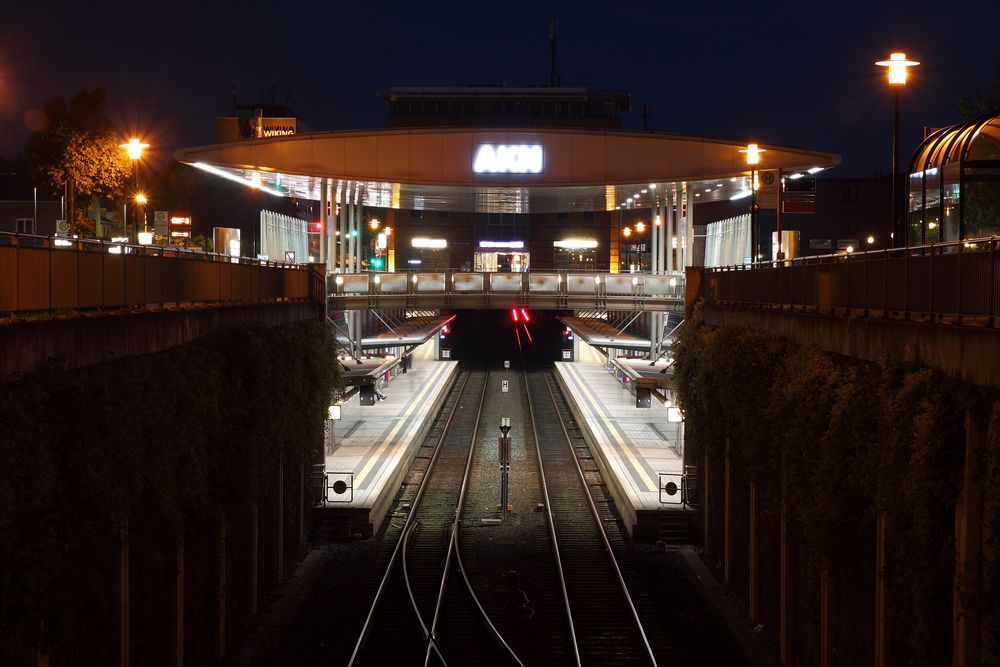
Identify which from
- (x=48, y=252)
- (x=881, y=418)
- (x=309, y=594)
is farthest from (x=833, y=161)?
(x=48, y=252)

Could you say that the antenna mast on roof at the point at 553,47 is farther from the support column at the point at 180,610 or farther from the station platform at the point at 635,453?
the support column at the point at 180,610

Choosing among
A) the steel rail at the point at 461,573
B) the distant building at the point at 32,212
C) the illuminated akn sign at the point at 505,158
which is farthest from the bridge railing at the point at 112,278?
the distant building at the point at 32,212

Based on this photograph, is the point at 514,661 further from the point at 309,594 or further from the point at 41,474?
the point at 41,474

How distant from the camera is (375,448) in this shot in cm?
3403

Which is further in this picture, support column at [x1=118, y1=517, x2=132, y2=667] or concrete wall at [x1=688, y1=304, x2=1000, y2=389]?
support column at [x1=118, y1=517, x2=132, y2=667]

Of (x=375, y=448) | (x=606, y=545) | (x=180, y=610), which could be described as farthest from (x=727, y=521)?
(x=375, y=448)

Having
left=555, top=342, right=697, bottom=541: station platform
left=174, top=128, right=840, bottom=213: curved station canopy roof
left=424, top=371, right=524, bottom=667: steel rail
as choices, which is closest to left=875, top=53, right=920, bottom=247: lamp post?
left=555, top=342, right=697, bottom=541: station platform

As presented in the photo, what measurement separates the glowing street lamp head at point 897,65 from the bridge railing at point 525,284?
14780 mm

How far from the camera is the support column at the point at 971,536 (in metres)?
9.53

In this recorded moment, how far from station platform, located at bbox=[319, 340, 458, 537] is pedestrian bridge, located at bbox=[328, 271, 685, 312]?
284 cm

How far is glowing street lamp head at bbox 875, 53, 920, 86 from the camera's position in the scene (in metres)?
20.5

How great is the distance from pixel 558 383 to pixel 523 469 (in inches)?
968

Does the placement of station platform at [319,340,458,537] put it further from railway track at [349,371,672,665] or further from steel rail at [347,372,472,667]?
railway track at [349,371,672,665]

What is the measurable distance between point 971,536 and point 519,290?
26.5 meters
